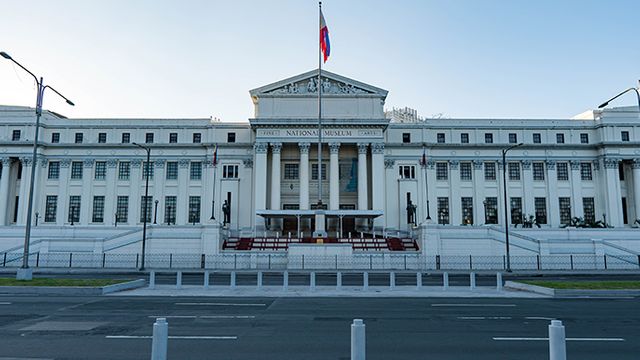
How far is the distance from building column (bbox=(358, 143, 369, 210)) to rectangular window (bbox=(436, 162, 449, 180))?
1124cm

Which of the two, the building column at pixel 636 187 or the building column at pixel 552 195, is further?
the building column at pixel 552 195

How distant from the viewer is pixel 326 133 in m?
59.6

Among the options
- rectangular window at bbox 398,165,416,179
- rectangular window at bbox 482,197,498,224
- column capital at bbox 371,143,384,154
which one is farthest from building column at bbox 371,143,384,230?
rectangular window at bbox 482,197,498,224

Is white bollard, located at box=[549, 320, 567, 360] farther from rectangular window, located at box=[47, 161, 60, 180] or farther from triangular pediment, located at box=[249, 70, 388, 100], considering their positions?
rectangular window, located at box=[47, 161, 60, 180]

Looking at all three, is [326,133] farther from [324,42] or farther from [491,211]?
[491,211]

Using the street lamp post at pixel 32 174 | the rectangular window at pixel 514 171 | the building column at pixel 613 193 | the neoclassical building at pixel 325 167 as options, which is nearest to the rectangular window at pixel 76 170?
the neoclassical building at pixel 325 167

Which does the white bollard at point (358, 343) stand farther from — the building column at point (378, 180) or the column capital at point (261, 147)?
the column capital at point (261, 147)

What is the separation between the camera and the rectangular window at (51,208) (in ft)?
206

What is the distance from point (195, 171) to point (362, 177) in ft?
74.1

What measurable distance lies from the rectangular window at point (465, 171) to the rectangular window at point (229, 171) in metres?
30.1

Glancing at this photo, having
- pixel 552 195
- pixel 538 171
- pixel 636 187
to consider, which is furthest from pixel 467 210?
pixel 636 187

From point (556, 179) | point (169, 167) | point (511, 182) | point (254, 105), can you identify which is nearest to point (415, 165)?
point (511, 182)

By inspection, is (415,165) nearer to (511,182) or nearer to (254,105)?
(511,182)

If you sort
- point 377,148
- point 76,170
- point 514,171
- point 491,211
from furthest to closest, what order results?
point 514,171 → point 76,170 → point 491,211 → point 377,148
